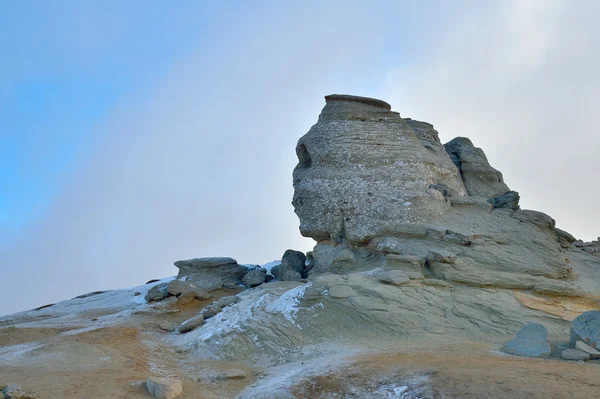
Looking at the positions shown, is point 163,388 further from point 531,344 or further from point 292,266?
point 292,266

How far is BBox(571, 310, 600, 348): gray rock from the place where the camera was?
25.3ft

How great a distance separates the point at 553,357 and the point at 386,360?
2.69 meters

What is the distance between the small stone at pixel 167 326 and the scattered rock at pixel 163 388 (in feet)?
14.6

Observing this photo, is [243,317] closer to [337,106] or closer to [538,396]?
[538,396]

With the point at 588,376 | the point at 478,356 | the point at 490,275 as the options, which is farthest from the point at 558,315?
the point at 588,376

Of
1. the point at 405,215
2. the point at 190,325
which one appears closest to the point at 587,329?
the point at 405,215

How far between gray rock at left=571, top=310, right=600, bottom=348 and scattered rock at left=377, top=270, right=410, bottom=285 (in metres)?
3.39

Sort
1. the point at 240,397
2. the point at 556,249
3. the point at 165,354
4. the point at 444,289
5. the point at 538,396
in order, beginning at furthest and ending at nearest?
the point at 556,249, the point at 444,289, the point at 165,354, the point at 240,397, the point at 538,396

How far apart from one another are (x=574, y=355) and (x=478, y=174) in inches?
394

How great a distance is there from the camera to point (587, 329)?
311 inches

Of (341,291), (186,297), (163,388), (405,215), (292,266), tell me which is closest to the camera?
(163,388)

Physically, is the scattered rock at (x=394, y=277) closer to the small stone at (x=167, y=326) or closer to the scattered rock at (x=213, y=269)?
the small stone at (x=167, y=326)

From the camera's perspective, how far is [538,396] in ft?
17.7

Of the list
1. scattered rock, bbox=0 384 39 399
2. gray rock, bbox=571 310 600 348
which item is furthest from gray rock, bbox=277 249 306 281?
scattered rock, bbox=0 384 39 399
